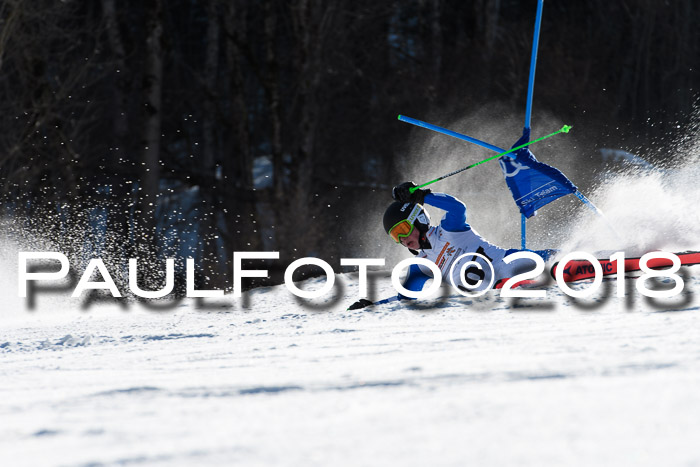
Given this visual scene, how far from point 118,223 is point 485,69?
8.02 metres

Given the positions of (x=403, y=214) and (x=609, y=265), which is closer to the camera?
(x=403, y=214)

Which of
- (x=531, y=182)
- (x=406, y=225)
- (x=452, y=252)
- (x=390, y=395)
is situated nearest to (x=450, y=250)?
(x=452, y=252)

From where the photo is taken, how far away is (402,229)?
16.7 feet

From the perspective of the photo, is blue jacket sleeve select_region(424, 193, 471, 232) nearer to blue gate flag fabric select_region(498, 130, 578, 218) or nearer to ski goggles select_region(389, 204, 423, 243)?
ski goggles select_region(389, 204, 423, 243)

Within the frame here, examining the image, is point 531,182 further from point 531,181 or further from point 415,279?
point 415,279

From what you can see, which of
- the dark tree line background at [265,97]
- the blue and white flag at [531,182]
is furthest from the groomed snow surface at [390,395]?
the dark tree line background at [265,97]

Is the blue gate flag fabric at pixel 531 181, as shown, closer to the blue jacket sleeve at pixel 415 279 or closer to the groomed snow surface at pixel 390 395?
the blue jacket sleeve at pixel 415 279

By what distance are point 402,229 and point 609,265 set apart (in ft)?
4.26

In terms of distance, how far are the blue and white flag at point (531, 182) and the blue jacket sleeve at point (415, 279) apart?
3.03 ft

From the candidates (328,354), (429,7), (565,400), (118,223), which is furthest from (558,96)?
(565,400)

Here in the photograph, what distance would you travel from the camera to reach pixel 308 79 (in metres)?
11.2

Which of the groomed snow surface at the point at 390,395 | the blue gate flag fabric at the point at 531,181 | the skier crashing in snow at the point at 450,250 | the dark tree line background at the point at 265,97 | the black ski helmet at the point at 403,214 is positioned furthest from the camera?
the dark tree line background at the point at 265,97

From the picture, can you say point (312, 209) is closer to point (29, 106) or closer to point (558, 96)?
point (29, 106)

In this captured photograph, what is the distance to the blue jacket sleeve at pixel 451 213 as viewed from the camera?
17.3 ft
